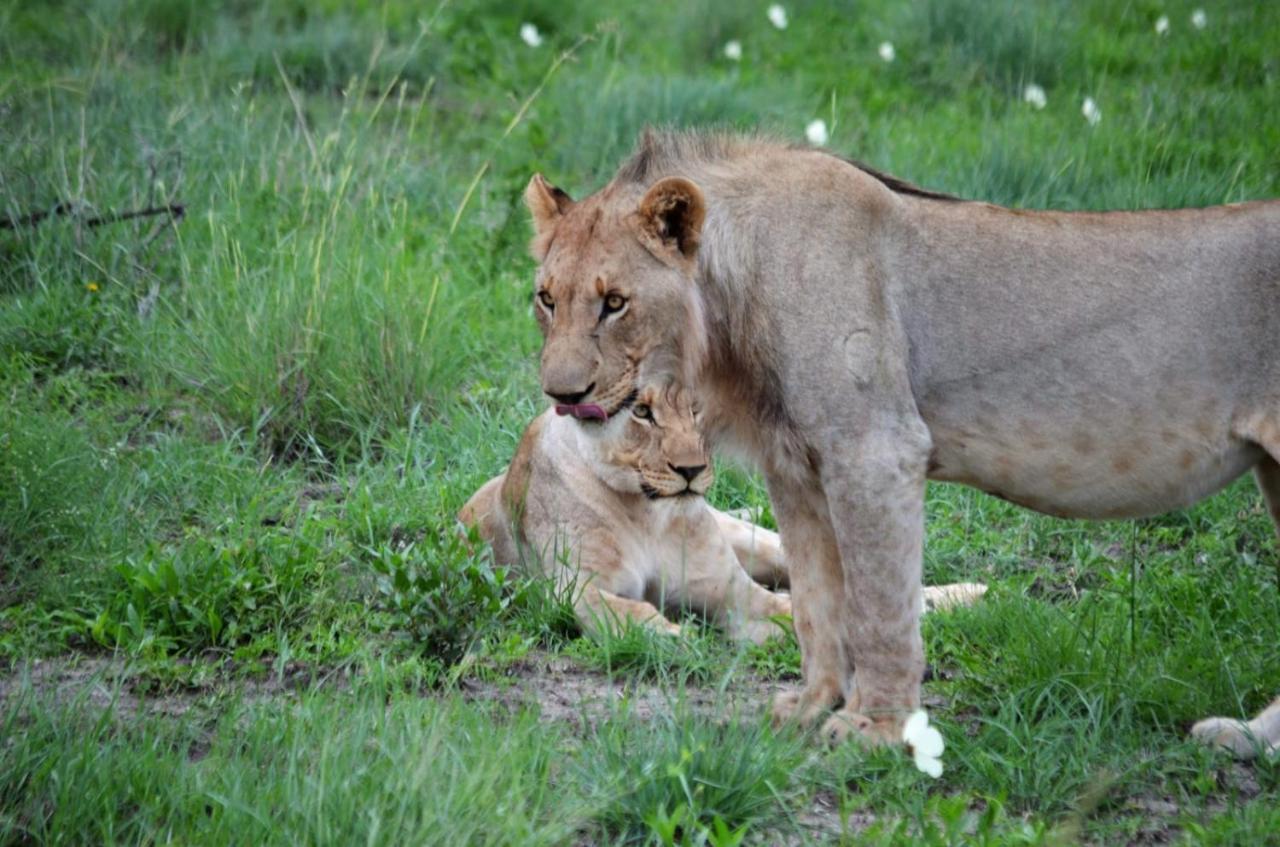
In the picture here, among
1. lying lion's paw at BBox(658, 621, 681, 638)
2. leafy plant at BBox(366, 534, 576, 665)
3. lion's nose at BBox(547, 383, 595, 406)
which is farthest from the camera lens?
lying lion's paw at BBox(658, 621, 681, 638)

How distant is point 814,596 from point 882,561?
0.40 m

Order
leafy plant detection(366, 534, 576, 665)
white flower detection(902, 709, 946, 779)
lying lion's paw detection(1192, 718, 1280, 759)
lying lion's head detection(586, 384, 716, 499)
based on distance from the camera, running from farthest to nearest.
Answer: lying lion's head detection(586, 384, 716, 499) → leafy plant detection(366, 534, 576, 665) → lying lion's paw detection(1192, 718, 1280, 759) → white flower detection(902, 709, 946, 779)

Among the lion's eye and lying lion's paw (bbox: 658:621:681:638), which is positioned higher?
the lion's eye

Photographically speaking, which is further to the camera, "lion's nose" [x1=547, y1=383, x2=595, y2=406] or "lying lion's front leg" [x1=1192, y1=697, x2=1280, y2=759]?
"lying lion's front leg" [x1=1192, y1=697, x2=1280, y2=759]

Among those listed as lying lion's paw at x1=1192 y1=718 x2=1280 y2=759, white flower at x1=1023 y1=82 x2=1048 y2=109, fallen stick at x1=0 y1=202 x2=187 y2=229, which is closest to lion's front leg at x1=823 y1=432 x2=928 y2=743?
lying lion's paw at x1=1192 y1=718 x2=1280 y2=759

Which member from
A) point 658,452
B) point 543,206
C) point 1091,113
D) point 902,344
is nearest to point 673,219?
point 543,206

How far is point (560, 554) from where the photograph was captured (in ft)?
15.5

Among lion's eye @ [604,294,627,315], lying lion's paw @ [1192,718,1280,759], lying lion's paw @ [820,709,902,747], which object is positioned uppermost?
lion's eye @ [604,294,627,315]

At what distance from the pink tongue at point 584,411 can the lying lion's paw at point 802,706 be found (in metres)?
0.85

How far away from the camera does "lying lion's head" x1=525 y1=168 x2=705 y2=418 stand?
349 centimetres

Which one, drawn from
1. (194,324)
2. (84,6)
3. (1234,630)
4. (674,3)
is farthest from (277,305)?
(674,3)

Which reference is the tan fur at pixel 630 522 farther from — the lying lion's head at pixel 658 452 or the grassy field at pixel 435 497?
the grassy field at pixel 435 497

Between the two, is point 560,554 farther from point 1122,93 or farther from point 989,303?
point 1122,93

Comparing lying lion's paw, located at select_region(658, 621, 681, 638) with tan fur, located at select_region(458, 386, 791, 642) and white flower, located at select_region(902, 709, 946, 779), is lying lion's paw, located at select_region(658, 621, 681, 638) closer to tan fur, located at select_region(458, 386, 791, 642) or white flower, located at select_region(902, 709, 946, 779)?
tan fur, located at select_region(458, 386, 791, 642)
